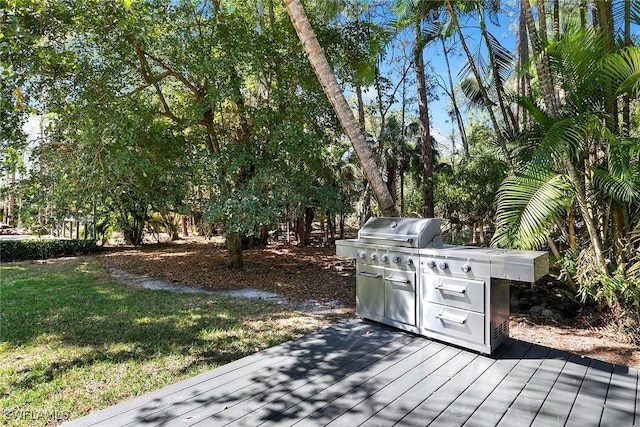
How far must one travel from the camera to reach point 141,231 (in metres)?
13.4

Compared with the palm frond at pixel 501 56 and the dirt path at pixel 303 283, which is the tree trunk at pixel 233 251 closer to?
the dirt path at pixel 303 283

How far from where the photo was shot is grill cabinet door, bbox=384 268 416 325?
3.31 meters

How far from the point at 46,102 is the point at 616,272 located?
26.5 feet

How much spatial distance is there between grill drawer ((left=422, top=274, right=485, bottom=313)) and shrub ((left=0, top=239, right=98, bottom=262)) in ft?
36.6

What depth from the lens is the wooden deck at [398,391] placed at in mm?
2113

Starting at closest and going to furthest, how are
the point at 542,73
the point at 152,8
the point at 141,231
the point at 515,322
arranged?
the point at 542,73
the point at 515,322
the point at 152,8
the point at 141,231

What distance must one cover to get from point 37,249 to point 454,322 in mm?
11606

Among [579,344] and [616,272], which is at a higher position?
[616,272]

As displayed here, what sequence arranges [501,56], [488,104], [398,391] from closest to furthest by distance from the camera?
[398,391] < [488,104] < [501,56]

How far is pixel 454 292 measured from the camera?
298 cm

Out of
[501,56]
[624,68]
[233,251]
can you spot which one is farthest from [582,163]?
[233,251]

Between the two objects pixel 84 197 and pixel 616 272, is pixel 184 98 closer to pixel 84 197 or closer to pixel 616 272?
pixel 84 197

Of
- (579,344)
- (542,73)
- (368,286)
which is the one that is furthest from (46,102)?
(579,344)

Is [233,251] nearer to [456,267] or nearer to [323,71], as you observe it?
[323,71]
